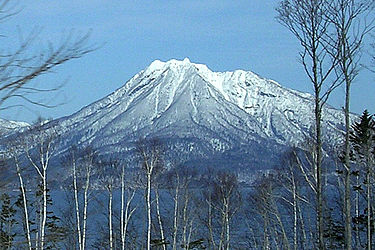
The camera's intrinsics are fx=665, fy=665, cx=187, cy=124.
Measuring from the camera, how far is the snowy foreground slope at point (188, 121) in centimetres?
13512

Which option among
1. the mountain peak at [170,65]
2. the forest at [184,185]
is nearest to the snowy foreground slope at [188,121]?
the mountain peak at [170,65]

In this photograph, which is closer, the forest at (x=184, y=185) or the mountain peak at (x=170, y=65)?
the forest at (x=184, y=185)

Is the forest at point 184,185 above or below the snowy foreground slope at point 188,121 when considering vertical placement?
below

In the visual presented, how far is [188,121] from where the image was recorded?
155 m

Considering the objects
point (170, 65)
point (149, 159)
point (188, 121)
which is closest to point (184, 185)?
point (149, 159)

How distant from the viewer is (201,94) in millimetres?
170875

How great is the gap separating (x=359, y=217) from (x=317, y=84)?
18.5 meters

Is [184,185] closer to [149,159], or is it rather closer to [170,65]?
[149,159]

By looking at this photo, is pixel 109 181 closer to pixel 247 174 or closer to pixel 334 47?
pixel 334 47

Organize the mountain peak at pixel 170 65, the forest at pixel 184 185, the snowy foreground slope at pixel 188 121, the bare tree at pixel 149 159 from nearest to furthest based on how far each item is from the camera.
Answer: the forest at pixel 184 185 < the bare tree at pixel 149 159 < the snowy foreground slope at pixel 188 121 < the mountain peak at pixel 170 65

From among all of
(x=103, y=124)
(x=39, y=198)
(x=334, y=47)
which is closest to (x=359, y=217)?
(x=39, y=198)

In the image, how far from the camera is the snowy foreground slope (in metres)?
135

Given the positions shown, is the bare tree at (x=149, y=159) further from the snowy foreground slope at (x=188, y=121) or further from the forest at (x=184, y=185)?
the snowy foreground slope at (x=188, y=121)

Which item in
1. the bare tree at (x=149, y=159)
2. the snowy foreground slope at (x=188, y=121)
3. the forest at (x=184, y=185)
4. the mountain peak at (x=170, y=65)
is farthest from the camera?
the mountain peak at (x=170, y=65)
